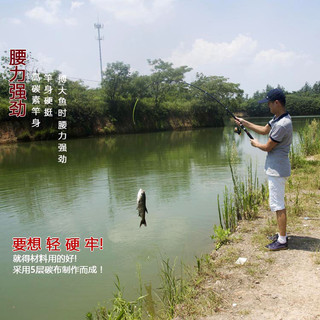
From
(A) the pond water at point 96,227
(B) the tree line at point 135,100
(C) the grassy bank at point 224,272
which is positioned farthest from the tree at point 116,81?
(C) the grassy bank at point 224,272

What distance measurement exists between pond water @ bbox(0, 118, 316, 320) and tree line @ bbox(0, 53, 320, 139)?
632 inches

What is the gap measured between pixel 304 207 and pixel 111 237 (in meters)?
3.54

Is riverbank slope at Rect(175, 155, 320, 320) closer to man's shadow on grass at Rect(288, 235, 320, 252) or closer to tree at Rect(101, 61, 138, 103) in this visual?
man's shadow on grass at Rect(288, 235, 320, 252)

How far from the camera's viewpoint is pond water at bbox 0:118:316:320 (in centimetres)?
422

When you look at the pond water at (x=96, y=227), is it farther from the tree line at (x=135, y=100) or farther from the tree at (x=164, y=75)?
the tree at (x=164, y=75)

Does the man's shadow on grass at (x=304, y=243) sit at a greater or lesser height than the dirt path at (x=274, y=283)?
greater

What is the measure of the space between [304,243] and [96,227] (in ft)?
12.9

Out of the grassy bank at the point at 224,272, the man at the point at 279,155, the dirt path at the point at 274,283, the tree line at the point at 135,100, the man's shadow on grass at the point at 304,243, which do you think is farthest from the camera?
the tree line at the point at 135,100

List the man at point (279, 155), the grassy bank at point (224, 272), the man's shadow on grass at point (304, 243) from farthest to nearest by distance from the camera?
the man's shadow on grass at point (304, 243) < the man at point (279, 155) < the grassy bank at point (224, 272)

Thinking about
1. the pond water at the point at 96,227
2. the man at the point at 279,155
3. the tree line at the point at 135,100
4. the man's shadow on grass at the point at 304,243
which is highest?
the tree line at the point at 135,100

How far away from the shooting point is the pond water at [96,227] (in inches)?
166

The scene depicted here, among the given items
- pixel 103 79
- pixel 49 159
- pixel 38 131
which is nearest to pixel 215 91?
pixel 103 79

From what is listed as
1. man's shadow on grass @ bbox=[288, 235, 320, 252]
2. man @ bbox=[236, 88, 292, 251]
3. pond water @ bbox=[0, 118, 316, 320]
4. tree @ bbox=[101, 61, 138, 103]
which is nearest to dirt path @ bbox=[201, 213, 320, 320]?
man's shadow on grass @ bbox=[288, 235, 320, 252]

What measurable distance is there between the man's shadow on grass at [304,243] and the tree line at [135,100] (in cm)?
2251
